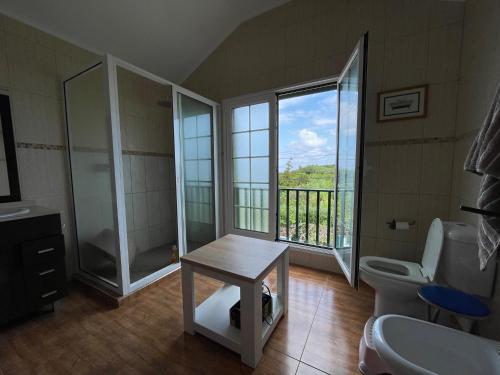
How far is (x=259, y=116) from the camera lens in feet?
8.25

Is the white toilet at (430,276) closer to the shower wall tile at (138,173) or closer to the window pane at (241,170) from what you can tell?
the window pane at (241,170)

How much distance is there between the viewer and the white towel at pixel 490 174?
0.70 m

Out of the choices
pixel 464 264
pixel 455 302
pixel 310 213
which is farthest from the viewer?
pixel 310 213

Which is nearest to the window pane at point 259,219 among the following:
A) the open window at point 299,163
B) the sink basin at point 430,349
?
the open window at point 299,163

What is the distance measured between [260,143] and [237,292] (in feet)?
5.38

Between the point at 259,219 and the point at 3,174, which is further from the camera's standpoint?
the point at 259,219

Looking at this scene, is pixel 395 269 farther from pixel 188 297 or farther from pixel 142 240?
pixel 142 240

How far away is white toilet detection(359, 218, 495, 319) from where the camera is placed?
1.20 m

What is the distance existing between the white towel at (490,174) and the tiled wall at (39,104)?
246cm

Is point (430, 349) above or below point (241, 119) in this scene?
below

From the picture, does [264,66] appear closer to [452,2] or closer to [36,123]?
[452,2]

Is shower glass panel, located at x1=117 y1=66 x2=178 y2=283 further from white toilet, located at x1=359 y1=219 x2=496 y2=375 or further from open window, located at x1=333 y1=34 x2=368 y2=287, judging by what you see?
white toilet, located at x1=359 y1=219 x2=496 y2=375

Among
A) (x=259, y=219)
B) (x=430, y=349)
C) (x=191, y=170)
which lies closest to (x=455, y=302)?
(x=430, y=349)

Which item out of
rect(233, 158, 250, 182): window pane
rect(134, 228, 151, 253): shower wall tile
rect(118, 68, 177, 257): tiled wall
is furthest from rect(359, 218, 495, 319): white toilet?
rect(134, 228, 151, 253): shower wall tile
